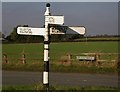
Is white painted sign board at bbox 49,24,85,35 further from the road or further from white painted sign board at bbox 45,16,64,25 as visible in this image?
the road

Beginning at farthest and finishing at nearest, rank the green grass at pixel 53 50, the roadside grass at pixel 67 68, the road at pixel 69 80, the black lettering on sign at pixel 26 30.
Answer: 1. the green grass at pixel 53 50
2. the roadside grass at pixel 67 68
3. the road at pixel 69 80
4. the black lettering on sign at pixel 26 30

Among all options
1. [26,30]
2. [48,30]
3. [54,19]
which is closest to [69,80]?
[26,30]

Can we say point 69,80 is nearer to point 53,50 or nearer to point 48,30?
point 48,30

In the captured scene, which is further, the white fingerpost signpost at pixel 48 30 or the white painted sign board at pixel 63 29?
the white painted sign board at pixel 63 29

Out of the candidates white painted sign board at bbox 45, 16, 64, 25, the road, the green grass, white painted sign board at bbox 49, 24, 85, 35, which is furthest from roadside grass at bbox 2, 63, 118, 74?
white painted sign board at bbox 45, 16, 64, 25

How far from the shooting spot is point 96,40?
7506 cm

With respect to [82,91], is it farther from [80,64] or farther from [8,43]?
[8,43]

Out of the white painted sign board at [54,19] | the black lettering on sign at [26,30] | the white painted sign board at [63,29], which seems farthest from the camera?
the black lettering on sign at [26,30]

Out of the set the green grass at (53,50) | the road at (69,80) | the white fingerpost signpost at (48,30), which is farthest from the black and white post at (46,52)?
the green grass at (53,50)

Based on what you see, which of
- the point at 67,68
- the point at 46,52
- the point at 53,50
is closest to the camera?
the point at 46,52

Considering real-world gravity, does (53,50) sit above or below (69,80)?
above

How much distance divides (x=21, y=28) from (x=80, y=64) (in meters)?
16.0

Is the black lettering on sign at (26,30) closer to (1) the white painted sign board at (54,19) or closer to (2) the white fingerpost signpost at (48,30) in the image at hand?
(2) the white fingerpost signpost at (48,30)

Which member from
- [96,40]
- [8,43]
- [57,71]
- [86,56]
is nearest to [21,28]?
[57,71]
